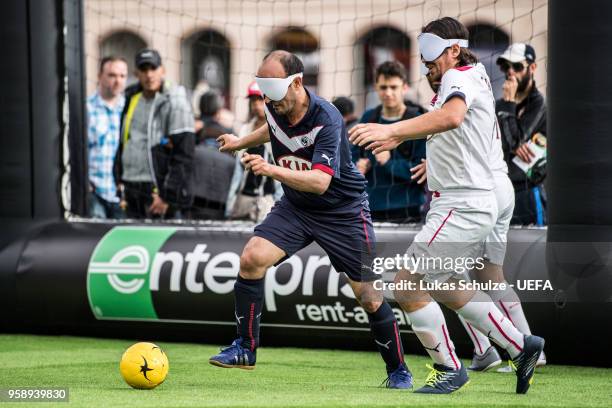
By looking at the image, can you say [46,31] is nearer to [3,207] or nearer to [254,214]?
[3,207]

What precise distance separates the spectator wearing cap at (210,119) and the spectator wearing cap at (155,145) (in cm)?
236

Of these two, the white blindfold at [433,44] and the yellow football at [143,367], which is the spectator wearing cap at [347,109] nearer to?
the white blindfold at [433,44]

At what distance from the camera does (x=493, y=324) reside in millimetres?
6133

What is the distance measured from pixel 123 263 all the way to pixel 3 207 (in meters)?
1.15

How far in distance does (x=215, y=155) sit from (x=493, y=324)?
17.6ft

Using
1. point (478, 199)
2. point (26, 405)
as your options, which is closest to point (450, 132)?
point (478, 199)

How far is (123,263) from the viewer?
28.8ft

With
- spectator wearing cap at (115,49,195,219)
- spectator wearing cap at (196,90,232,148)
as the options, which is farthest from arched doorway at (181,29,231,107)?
spectator wearing cap at (115,49,195,219)

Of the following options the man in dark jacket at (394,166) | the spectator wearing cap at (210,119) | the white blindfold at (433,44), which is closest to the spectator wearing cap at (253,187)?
the man in dark jacket at (394,166)

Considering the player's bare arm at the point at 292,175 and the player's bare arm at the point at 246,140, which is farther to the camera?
the player's bare arm at the point at 246,140

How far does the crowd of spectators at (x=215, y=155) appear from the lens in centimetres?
854

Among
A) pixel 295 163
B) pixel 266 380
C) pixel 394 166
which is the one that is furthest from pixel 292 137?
pixel 394 166

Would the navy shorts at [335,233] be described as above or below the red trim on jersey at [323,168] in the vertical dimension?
below

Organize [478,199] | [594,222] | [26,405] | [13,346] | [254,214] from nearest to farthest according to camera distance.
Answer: [26,405], [478,199], [594,222], [13,346], [254,214]
